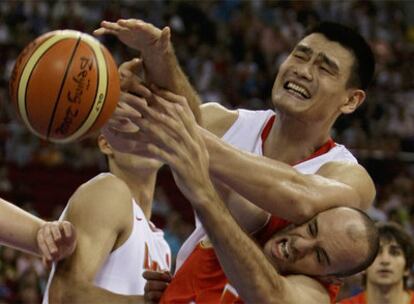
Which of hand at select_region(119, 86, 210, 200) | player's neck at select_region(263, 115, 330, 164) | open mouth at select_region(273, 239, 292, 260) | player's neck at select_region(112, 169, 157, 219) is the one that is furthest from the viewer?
player's neck at select_region(112, 169, 157, 219)

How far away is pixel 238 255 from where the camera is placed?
3.27 metres

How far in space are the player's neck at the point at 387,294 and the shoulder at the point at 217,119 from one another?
74.8 inches

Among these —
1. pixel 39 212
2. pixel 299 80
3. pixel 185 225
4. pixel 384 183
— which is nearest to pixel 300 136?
pixel 299 80

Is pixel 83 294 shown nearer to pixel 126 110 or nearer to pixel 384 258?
pixel 126 110

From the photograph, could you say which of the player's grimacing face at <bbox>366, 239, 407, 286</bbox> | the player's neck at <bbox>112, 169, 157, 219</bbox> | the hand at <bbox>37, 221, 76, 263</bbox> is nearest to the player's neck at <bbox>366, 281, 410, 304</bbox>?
the player's grimacing face at <bbox>366, 239, 407, 286</bbox>

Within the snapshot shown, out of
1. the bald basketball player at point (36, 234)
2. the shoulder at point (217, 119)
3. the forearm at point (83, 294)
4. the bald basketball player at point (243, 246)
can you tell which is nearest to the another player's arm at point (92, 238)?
the forearm at point (83, 294)

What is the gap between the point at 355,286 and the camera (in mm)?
8406

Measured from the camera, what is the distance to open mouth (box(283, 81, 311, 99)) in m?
3.96

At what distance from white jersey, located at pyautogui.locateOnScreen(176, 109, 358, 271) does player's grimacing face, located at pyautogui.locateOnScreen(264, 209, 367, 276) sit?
0.42m

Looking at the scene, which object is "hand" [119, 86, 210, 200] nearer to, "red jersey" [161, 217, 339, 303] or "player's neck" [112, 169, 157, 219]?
"red jersey" [161, 217, 339, 303]

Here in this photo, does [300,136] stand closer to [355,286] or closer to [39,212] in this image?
[355,286]

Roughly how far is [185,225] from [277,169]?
7.07m

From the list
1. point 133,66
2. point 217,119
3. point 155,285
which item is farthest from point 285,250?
point 133,66

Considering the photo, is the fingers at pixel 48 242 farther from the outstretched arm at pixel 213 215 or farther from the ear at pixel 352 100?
the ear at pixel 352 100
